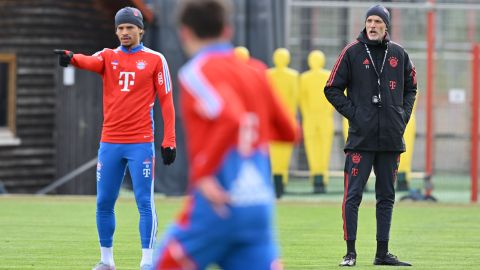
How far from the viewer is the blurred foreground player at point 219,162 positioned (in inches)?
203

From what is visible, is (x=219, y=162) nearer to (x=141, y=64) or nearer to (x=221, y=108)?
(x=221, y=108)

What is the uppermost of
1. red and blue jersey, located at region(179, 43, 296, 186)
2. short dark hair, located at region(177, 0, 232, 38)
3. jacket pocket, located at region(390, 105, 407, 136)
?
short dark hair, located at region(177, 0, 232, 38)

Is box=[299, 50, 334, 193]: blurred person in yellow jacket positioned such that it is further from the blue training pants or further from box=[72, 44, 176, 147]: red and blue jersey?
the blue training pants

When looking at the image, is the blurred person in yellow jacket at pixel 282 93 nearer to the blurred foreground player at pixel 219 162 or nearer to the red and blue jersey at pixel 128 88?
the red and blue jersey at pixel 128 88

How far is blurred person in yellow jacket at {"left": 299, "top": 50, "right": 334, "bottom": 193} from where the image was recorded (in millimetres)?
18516

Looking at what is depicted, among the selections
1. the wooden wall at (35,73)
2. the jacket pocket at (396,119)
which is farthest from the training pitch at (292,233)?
the wooden wall at (35,73)

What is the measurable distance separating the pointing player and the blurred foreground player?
3.98m

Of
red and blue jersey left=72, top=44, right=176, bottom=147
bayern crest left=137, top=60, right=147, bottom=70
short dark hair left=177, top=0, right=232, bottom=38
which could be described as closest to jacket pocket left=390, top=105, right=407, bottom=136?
red and blue jersey left=72, top=44, right=176, bottom=147

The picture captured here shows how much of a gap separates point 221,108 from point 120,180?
425 cm

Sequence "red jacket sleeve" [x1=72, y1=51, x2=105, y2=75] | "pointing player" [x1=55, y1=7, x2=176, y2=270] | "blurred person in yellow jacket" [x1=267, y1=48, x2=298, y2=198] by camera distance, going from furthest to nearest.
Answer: "blurred person in yellow jacket" [x1=267, y1=48, x2=298, y2=198] → "pointing player" [x1=55, y1=7, x2=176, y2=270] → "red jacket sleeve" [x1=72, y1=51, x2=105, y2=75]

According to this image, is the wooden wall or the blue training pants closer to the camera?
the blue training pants

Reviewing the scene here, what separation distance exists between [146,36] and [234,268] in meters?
14.8

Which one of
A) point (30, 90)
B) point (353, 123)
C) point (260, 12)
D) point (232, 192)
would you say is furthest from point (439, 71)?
point (232, 192)

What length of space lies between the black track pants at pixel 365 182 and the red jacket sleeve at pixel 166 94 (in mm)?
1458
